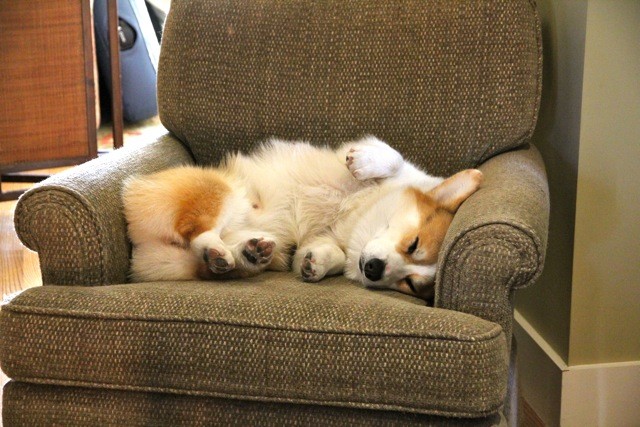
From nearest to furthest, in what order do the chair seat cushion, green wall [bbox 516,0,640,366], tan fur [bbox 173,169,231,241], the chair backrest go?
1. the chair seat cushion
2. tan fur [bbox 173,169,231,241]
3. green wall [bbox 516,0,640,366]
4. the chair backrest

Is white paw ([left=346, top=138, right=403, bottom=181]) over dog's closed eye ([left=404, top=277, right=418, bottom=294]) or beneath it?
over

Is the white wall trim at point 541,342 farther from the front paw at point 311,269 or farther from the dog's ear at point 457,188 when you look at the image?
the front paw at point 311,269

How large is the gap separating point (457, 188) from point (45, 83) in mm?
2853

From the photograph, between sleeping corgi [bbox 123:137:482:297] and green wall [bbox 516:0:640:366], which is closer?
sleeping corgi [bbox 123:137:482:297]

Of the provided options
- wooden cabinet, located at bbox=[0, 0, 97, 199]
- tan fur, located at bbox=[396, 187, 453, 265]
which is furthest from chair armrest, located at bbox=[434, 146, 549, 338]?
wooden cabinet, located at bbox=[0, 0, 97, 199]

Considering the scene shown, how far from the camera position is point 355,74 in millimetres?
2379

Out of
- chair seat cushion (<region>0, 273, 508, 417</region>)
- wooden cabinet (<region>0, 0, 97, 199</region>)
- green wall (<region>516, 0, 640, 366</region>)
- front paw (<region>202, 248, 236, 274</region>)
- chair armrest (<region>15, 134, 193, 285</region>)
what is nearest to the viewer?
chair seat cushion (<region>0, 273, 508, 417</region>)

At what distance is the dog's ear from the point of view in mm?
1980

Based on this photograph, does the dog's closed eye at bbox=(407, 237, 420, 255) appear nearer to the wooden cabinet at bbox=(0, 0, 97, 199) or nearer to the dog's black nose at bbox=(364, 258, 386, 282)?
the dog's black nose at bbox=(364, 258, 386, 282)

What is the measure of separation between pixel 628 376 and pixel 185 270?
4.30 feet

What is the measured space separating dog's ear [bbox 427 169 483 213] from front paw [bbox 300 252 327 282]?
0.35 meters

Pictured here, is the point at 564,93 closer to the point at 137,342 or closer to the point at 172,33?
the point at 172,33

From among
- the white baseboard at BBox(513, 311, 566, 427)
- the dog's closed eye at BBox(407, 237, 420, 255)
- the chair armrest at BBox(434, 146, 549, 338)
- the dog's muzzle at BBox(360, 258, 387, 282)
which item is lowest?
the white baseboard at BBox(513, 311, 566, 427)

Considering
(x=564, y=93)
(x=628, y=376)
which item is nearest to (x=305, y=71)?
(x=564, y=93)
